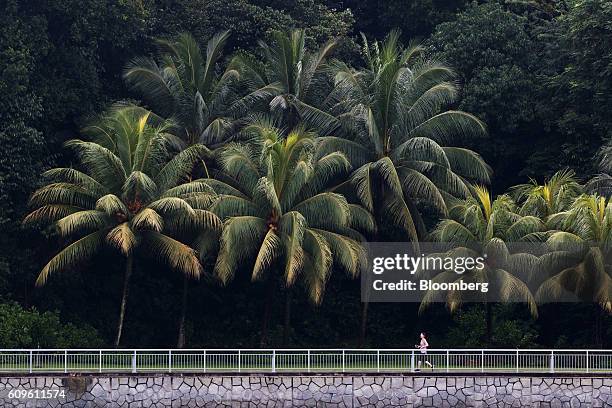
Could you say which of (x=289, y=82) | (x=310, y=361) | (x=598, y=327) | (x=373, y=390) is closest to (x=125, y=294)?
(x=310, y=361)

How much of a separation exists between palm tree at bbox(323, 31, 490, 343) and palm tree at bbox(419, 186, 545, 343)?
1.42 meters

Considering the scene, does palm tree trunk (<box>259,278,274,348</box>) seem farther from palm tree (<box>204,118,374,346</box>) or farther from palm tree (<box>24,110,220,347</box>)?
palm tree (<box>24,110,220,347</box>)

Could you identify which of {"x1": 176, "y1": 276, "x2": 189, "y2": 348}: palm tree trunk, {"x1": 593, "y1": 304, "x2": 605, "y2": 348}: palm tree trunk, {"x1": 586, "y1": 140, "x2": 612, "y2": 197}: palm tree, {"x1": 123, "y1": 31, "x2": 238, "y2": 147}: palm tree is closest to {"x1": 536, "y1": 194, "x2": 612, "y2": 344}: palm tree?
{"x1": 593, "y1": 304, "x2": 605, "y2": 348}: palm tree trunk

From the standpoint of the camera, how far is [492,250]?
46.0m

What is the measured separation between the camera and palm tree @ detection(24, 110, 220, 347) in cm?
4609

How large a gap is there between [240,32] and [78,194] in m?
10.9

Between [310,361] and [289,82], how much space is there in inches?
446

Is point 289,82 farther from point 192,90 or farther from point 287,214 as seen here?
point 287,214

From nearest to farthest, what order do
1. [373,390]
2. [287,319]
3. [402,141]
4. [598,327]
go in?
[373,390] → [598,327] → [287,319] → [402,141]

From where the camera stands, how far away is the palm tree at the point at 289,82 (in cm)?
5031

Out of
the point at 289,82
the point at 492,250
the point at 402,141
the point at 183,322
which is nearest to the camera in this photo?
the point at 492,250

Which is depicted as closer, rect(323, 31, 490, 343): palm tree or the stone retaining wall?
the stone retaining wall

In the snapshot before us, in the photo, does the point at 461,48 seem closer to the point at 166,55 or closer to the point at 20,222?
the point at 166,55

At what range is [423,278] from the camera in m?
48.1
